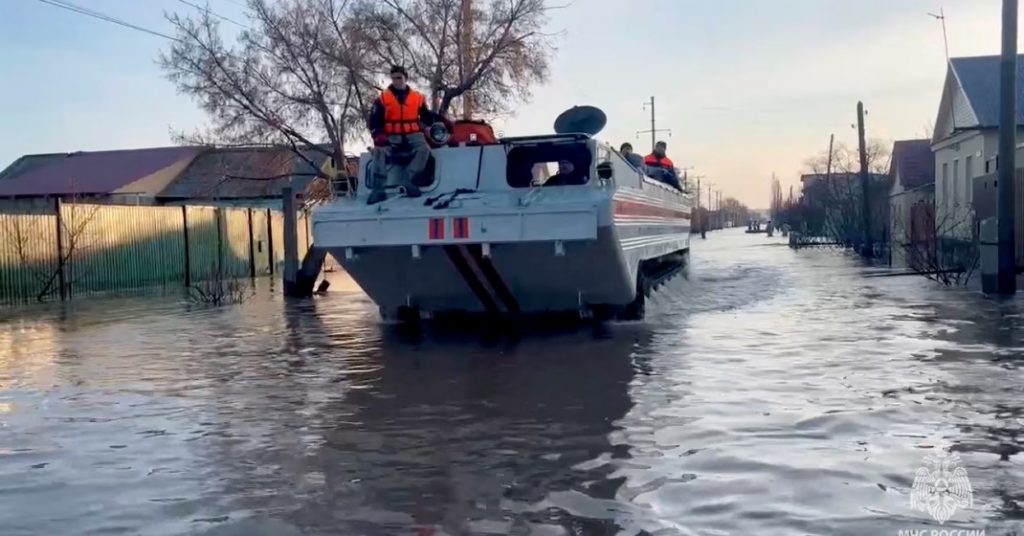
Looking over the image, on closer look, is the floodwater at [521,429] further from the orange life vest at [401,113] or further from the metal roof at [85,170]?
the metal roof at [85,170]

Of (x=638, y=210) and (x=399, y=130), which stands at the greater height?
(x=399, y=130)

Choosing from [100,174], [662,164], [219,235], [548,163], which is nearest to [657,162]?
[662,164]

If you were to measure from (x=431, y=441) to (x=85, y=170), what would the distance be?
4431cm

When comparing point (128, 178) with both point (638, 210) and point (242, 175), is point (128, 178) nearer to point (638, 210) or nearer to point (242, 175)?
point (242, 175)

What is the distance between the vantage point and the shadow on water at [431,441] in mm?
4828

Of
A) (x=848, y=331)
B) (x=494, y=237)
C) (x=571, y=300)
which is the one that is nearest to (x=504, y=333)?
(x=571, y=300)

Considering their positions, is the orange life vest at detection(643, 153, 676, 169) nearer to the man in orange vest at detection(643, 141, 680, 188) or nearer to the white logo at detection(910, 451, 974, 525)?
the man in orange vest at detection(643, 141, 680, 188)

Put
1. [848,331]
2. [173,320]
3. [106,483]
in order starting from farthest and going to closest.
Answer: [173,320] < [848,331] < [106,483]

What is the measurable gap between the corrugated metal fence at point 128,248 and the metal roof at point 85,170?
53.5 ft

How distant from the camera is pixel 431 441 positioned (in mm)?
6289

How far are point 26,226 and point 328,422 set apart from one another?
45.7ft

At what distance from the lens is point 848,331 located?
36.6ft

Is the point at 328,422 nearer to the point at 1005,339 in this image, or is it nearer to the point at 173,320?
the point at 1005,339

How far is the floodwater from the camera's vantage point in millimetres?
4789
